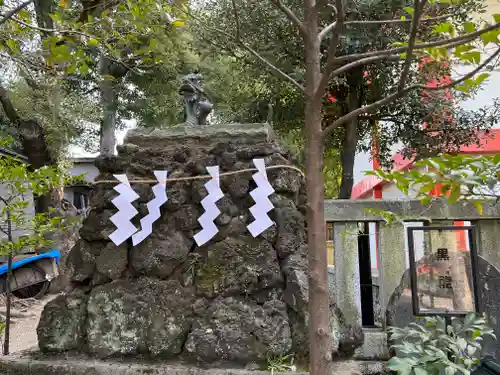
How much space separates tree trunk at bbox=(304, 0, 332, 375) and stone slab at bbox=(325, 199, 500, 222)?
164 centimetres

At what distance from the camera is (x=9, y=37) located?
133 inches

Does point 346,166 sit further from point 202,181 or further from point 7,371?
point 7,371

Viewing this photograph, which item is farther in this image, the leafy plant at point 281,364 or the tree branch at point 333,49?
the leafy plant at point 281,364

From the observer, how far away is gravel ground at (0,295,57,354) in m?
6.17

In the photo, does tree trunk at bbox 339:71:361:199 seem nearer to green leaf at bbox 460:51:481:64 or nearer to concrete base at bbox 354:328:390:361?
concrete base at bbox 354:328:390:361

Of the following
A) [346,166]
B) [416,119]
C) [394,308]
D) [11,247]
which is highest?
[416,119]

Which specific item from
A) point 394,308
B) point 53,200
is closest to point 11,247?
point 394,308

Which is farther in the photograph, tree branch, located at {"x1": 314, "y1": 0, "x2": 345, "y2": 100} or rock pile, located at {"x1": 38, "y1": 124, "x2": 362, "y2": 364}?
rock pile, located at {"x1": 38, "y1": 124, "x2": 362, "y2": 364}

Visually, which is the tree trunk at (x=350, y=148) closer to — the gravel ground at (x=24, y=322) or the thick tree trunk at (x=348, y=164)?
the thick tree trunk at (x=348, y=164)

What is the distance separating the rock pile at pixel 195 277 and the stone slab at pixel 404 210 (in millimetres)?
311

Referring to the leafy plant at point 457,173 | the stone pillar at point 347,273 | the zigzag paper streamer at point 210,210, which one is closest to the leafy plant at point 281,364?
the stone pillar at point 347,273

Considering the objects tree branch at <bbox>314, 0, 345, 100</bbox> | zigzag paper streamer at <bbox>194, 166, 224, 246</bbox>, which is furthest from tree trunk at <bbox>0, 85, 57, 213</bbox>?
tree branch at <bbox>314, 0, 345, 100</bbox>

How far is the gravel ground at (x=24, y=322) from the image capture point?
6172mm

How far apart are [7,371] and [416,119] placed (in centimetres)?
695
